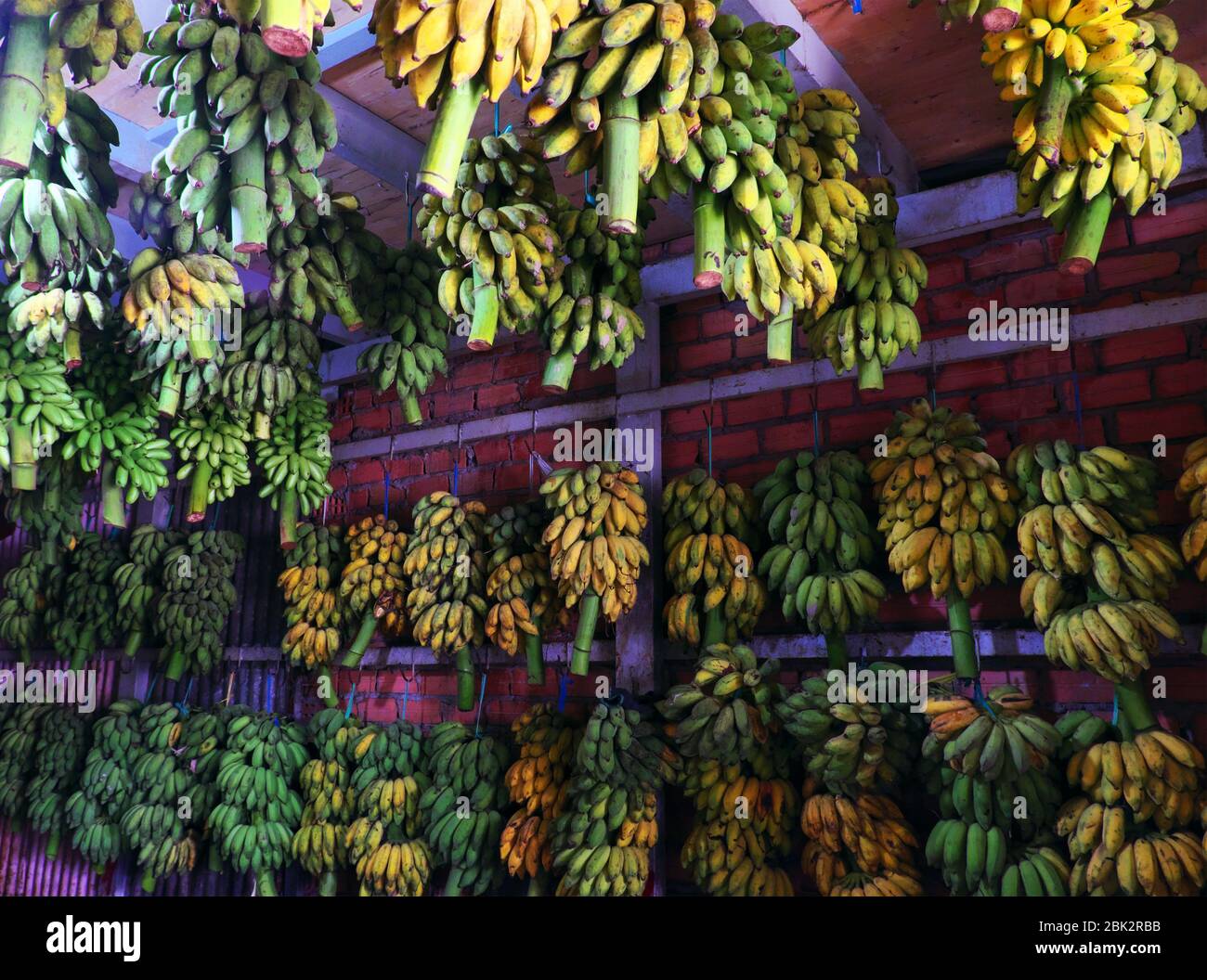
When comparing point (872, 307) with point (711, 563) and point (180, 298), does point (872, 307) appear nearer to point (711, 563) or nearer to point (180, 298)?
point (711, 563)

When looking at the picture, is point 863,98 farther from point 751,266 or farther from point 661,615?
point 661,615

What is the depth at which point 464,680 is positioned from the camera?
3713 mm

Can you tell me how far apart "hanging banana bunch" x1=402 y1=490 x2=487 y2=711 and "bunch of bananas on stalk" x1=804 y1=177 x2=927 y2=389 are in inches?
62.8

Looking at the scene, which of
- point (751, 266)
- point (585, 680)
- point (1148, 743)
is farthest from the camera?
point (585, 680)

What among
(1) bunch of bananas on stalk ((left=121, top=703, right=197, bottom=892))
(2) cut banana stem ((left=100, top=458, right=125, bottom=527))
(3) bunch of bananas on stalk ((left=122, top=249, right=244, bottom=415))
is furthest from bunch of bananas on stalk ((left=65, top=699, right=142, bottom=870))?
(3) bunch of bananas on stalk ((left=122, top=249, right=244, bottom=415))

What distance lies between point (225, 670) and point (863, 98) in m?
3.84

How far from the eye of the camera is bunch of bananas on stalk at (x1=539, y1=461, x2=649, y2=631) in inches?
121

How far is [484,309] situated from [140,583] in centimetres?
298

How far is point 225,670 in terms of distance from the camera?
461 centimetres

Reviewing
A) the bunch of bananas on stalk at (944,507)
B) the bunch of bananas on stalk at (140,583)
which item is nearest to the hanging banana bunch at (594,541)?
the bunch of bananas on stalk at (944,507)

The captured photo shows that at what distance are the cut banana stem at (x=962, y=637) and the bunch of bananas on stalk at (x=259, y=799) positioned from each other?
2.68 meters

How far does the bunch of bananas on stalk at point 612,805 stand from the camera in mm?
2838

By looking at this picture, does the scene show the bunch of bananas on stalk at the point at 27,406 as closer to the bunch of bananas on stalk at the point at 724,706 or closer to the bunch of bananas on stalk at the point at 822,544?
the bunch of bananas on stalk at the point at 724,706
